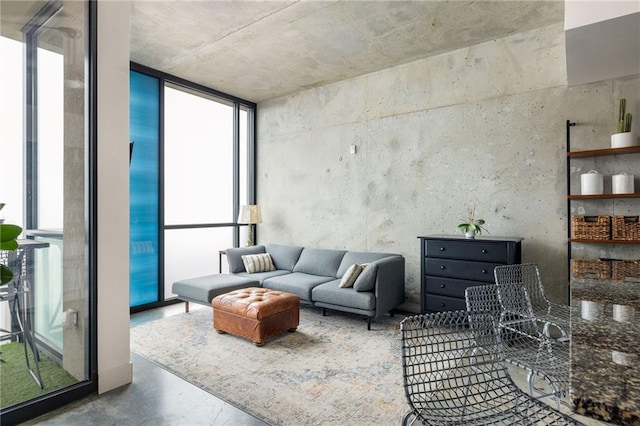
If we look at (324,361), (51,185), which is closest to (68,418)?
(51,185)

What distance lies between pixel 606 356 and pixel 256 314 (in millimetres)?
2997

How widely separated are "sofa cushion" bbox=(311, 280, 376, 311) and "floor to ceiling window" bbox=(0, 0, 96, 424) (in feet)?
7.90

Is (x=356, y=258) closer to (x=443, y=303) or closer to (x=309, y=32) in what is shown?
(x=443, y=303)

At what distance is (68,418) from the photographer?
90.4 inches

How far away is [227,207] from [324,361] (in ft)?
12.1

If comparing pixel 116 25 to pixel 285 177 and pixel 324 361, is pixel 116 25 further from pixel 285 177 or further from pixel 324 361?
pixel 285 177

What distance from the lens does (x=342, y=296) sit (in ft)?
13.6

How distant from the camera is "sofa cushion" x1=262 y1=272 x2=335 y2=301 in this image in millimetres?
4461

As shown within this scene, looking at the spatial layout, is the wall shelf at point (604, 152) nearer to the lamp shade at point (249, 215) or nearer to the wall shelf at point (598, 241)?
the wall shelf at point (598, 241)

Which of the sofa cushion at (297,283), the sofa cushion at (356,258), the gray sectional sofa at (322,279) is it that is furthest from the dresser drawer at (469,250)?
the sofa cushion at (297,283)

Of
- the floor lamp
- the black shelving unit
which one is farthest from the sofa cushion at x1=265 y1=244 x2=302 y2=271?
the black shelving unit

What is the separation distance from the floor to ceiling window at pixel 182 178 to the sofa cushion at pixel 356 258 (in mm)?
2253

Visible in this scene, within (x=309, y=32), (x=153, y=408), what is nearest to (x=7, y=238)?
(x=153, y=408)

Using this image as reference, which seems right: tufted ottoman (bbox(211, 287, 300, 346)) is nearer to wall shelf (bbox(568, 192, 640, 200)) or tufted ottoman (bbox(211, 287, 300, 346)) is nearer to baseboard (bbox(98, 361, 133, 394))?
baseboard (bbox(98, 361, 133, 394))
